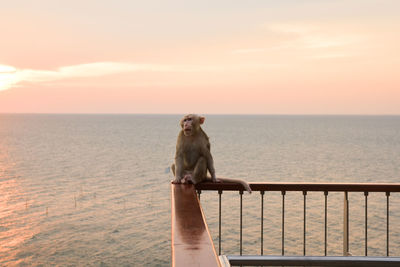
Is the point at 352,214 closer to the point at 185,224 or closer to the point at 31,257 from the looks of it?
the point at 31,257

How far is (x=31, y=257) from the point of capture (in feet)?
64.3

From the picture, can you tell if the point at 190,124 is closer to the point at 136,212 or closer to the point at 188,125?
the point at 188,125

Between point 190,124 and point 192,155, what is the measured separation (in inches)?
12.0

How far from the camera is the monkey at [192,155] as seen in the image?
3.94m

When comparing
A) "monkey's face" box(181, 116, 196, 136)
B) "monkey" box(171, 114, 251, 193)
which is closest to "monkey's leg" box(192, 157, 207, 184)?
"monkey" box(171, 114, 251, 193)

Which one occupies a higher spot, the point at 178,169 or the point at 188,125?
the point at 188,125

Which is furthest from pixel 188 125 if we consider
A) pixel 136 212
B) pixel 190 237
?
pixel 136 212

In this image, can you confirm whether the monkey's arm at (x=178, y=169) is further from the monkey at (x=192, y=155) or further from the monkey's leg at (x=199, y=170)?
the monkey's leg at (x=199, y=170)

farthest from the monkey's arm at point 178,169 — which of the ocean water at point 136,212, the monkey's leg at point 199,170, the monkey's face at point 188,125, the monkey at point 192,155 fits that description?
the ocean water at point 136,212

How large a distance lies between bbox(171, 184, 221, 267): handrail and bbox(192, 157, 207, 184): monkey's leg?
2.40 feet

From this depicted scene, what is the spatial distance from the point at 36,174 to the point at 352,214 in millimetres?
A: 30368

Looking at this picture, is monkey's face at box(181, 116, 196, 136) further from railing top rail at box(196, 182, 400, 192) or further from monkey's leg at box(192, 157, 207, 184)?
railing top rail at box(196, 182, 400, 192)

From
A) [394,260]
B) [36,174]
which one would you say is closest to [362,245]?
[394,260]

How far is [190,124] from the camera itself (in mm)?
3926
